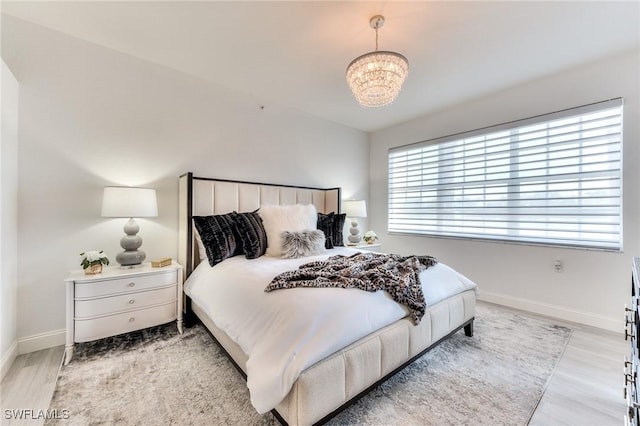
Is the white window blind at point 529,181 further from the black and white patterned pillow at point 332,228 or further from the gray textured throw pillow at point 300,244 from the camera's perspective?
the gray textured throw pillow at point 300,244

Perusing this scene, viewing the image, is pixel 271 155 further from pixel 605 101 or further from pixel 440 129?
pixel 605 101

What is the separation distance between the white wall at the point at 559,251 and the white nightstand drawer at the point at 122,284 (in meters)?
3.39

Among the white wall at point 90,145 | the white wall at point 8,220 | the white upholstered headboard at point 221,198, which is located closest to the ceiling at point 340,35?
the white wall at point 90,145

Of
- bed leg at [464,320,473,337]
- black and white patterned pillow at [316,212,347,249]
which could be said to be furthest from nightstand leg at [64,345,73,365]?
bed leg at [464,320,473,337]

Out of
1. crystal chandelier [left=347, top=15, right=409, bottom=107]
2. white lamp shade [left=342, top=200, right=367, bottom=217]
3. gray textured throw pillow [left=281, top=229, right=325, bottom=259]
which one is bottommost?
gray textured throw pillow [left=281, top=229, right=325, bottom=259]

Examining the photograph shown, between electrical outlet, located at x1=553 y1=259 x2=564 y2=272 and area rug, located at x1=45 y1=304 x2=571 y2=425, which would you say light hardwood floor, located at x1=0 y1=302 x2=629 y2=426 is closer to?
area rug, located at x1=45 y1=304 x2=571 y2=425

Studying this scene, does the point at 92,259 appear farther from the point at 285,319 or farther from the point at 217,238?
the point at 285,319

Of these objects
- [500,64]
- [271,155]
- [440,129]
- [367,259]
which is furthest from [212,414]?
[440,129]

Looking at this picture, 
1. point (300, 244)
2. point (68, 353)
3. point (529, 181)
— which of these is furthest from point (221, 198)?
point (529, 181)

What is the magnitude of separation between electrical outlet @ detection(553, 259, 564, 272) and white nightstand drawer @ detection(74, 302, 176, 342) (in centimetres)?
388

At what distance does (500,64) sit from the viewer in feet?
8.31

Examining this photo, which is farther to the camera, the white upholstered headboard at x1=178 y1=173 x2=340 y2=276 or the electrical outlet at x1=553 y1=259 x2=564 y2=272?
the electrical outlet at x1=553 y1=259 x2=564 y2=272

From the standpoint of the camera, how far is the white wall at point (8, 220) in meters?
1.77

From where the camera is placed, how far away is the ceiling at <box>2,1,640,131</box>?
185 cm
